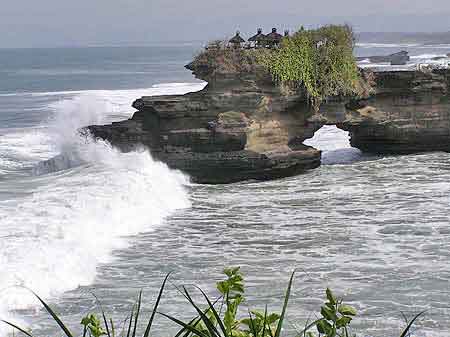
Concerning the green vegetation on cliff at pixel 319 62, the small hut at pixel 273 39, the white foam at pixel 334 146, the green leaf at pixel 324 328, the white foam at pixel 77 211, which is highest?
the small hut at pixel 273 39

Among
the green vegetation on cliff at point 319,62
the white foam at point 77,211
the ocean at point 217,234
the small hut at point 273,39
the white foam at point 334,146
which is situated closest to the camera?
the ocean at point 217,234

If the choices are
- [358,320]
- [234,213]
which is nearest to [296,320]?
[358,320]

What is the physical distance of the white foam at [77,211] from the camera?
1044 centimetres

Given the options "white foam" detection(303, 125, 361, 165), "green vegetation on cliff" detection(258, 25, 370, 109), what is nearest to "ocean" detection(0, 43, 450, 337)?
"white foam" detection(303, 125, 361, 165)

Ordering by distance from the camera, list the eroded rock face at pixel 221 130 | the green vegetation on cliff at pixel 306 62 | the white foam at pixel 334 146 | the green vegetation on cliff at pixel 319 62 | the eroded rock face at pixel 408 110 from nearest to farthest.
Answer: the eroded rock face at pixel 221 130, the green vegetation on cliff at pixel 306 62, the green vegetation on cliff at pixel 319 62, the eroded rock face at pixel 408 110, the white foam at pixel 334 146

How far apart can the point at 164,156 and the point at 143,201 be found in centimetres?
313

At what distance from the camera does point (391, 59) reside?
73.2m

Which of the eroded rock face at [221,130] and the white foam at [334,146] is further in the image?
the white foam at [334,146]

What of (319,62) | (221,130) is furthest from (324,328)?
(319,62)

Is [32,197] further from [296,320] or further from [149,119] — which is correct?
[296,320]

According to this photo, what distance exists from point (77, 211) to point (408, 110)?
10.8 meters

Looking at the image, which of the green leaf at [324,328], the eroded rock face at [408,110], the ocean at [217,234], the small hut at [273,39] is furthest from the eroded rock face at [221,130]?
the green leaf at [324,328]

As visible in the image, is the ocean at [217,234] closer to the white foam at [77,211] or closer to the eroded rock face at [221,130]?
the white foam at [77,211]

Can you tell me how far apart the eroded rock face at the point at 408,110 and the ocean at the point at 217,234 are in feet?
2.21
